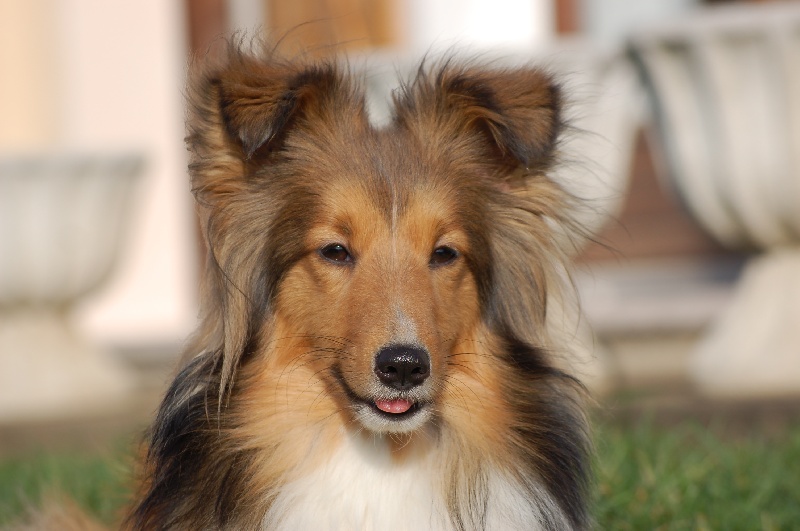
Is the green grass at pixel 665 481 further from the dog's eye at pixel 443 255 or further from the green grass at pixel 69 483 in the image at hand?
the dog's eye at pixel 443 255

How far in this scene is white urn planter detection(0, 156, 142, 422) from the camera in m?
7.13

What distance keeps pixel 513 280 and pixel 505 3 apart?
20.4 ft

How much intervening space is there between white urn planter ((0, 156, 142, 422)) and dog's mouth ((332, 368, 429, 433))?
430 cm

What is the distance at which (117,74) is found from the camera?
381 inches

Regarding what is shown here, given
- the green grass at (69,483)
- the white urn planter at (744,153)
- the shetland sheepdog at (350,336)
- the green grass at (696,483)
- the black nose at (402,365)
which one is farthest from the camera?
the white urn planter at (744,153)

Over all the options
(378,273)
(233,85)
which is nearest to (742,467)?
(378,273)

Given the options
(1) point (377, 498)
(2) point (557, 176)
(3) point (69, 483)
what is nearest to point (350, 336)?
(1) point (377, 498)

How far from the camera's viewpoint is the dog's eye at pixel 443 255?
11.1ft

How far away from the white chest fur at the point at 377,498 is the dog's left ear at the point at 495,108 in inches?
38.4

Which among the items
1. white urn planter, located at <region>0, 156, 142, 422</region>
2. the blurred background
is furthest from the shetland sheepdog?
white urn planter, located at <region>0, 156, 142, 422</region>

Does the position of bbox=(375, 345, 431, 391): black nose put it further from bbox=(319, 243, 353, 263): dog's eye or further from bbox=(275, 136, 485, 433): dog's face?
bbox=(319, 243, 353, 263): dog's eye

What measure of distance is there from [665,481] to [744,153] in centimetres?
239

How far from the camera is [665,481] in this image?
4.45 meters

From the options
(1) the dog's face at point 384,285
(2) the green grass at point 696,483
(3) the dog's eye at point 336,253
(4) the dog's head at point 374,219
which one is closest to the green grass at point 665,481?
(2) the green grass at point 696,483
